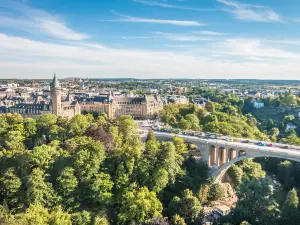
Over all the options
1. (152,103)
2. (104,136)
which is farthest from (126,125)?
(152,103)

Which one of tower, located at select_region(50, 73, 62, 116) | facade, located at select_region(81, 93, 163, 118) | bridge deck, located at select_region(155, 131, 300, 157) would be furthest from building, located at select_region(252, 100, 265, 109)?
tower, located at select_region(50, 73, 62, 116)

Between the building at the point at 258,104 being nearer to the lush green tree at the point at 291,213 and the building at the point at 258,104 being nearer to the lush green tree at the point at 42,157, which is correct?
the lush green tree at the point at 291,213

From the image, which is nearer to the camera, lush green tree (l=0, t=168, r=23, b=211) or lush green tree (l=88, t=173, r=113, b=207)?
→ lush green tree (l=0, t=168, r=23, b=211)

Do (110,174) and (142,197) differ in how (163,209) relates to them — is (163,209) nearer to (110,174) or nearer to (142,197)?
(142,197)

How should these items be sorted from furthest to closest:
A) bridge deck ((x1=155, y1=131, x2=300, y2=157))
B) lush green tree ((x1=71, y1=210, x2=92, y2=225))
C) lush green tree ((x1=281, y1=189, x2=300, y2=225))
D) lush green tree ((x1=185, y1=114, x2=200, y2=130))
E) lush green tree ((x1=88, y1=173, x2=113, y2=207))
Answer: lush green tree ((x1=185, y1=114, x2=200, y2=130)) → bridge deck ((x1=155, y1=131, x2=300, y2=157)) → lush green tree ((x1=88, y1=173, x2=113, y2=207)) → lush green tree ((x1=71, y1=210, x2=92, y2=225)) → lush green tree ((x1=281, y1=189, x2=300, y2=225))

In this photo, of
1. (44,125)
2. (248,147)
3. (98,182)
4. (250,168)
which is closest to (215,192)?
(248,147)

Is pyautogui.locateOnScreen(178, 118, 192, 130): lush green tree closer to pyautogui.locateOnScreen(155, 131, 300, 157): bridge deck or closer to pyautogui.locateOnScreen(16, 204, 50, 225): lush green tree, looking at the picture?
pyautogui.locateOnScreen(155, 131, 300, 157): bridge deck

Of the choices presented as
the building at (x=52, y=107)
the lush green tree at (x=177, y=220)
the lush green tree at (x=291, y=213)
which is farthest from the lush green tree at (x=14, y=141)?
the lush green tree at (x=291, y=213)
